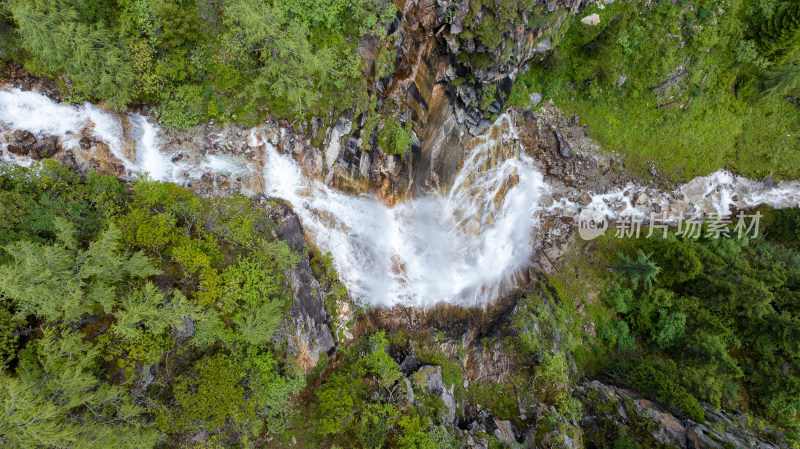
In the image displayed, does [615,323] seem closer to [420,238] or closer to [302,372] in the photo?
[420,238]

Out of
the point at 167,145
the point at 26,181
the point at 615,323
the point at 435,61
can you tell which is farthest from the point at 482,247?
the point at 26,181

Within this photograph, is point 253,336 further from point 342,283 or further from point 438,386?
point 438,386

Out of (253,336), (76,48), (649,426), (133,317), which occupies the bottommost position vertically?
(649,426)

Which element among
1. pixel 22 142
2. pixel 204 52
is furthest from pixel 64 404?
pixel 204 52

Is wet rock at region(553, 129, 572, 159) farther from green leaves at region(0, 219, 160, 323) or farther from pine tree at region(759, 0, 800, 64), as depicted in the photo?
green leaves at region(0, 219, 160, 323)

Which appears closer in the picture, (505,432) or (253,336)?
(253,336)

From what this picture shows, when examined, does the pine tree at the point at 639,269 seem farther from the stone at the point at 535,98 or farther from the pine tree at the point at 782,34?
the pine tree at the point at 782,34
